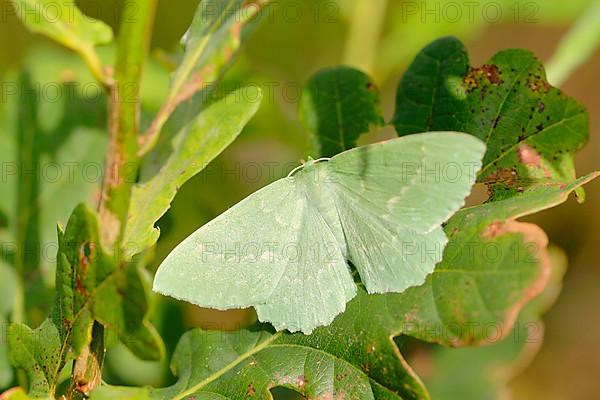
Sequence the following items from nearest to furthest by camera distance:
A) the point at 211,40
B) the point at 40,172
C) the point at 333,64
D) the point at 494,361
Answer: the point at 211,40
the point at 40,172
the point at 494,361
the point at 333,64

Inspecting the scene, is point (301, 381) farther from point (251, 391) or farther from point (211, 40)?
point (211, 40)

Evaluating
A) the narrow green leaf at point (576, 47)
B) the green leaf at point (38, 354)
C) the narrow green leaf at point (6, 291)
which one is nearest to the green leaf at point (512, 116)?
the green leaf at point (38, 354)

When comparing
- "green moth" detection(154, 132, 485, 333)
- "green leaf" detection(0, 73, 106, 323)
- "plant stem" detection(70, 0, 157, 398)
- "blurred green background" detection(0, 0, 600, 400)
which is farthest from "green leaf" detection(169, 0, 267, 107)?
"green leaf" detection(0, 73, 106, 323)

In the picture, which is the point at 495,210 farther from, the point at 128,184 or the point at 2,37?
the point at 2,37

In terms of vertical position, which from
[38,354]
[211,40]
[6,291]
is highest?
[211,40]

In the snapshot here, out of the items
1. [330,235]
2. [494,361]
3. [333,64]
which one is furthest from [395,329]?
[333,64]

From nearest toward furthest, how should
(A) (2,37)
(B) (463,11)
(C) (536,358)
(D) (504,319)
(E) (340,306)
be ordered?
1. (D) (504,319)
2. (E) (340,306)
3. (B) (463,11)
4. (A) (2,37)
5. (C) (536,358)

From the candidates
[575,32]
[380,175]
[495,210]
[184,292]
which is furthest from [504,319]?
[575,32]
